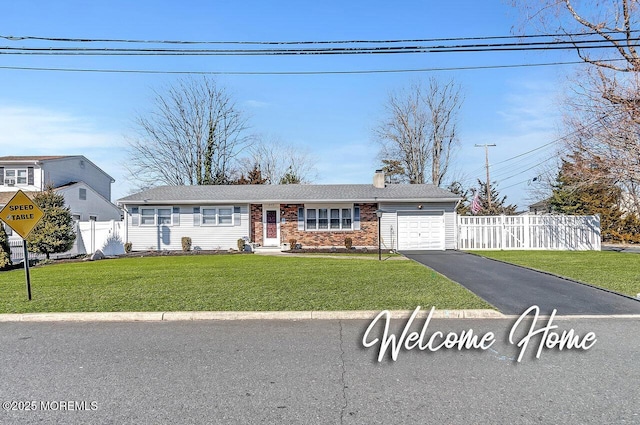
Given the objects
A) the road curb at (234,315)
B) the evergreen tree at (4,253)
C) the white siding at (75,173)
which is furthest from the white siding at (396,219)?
the white siding at (75,173)

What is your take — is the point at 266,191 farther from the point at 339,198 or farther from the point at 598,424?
the point at 598,424

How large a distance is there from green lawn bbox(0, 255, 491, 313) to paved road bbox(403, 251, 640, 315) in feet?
1.84

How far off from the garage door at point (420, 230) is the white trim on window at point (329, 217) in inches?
108

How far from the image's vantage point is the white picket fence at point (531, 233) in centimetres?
2208

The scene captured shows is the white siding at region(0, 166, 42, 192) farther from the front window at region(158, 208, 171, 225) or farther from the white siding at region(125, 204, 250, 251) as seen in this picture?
the front window at region(158, 208, 171, 225)

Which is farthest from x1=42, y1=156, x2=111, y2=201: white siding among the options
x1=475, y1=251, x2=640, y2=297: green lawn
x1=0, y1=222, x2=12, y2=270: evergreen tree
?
x1=475, y1=251, x2=640, y2=297: green lawn

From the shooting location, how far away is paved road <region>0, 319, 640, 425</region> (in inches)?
141

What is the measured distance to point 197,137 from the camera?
124ft

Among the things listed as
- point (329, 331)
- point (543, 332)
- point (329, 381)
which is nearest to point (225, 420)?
point (329, 381)

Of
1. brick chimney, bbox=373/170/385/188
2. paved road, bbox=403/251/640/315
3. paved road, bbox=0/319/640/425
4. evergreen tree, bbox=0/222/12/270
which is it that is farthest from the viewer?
brick chimney, bbox=373/170/385/188

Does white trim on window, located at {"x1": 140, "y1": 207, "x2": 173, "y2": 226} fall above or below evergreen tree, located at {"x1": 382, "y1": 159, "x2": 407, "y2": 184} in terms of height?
below

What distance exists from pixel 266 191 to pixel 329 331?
61.5ft

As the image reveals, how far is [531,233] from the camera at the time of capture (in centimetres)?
2222

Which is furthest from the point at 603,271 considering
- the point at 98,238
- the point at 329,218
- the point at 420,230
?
the point at 98,238
